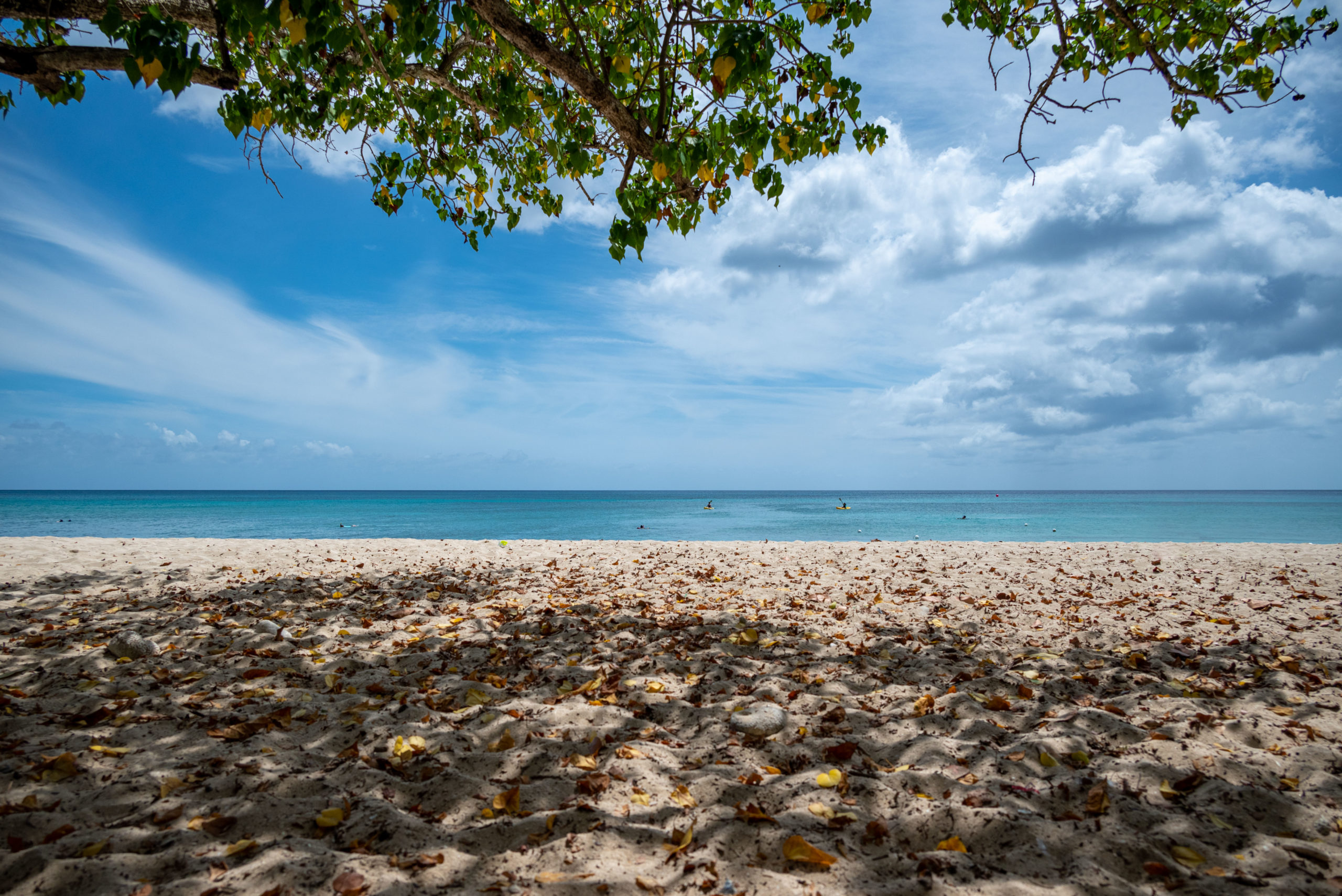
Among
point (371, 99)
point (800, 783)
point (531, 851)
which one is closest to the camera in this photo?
point (531, 851)

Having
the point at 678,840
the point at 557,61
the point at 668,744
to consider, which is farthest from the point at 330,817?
the point at 557,61

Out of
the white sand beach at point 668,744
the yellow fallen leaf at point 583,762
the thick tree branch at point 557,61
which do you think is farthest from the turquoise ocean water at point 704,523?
the yellow fallen leaf at point 583,762

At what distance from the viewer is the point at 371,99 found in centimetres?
658

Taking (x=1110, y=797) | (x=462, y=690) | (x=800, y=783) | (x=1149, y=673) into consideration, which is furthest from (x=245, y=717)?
(x=1149, y=673)

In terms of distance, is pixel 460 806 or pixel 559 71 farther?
pixel 559 71

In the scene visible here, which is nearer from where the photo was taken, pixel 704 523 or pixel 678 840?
pixel 678 840

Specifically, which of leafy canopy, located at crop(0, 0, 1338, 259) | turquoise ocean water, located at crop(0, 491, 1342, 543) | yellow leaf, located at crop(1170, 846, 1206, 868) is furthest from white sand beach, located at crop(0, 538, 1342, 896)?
turquoise ocean water, located at crop(0, 491, 1342, 543)

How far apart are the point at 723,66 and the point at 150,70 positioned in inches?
118

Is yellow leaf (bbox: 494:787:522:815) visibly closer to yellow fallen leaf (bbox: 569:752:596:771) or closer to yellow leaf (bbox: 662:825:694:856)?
yellow fallen leaf (bbox: 569:752:596:771)

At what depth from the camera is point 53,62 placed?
442 centimetres

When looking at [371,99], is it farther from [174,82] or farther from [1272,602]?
[1272,602]

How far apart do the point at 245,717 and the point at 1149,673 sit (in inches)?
232

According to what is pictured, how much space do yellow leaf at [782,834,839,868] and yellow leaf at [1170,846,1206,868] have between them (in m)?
1.25

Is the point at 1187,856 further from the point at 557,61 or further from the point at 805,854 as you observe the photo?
the point at 557,61
